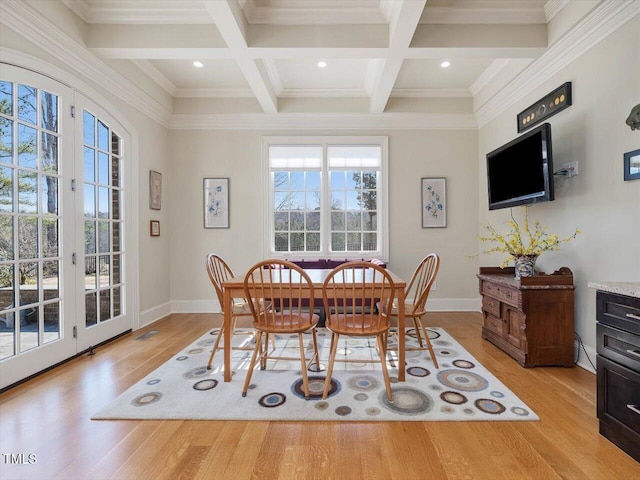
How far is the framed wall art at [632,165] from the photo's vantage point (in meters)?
2.16

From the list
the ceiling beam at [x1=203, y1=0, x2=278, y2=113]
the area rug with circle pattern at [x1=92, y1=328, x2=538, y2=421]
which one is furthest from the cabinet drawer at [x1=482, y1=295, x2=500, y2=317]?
the ceiling beam at [x1=203, y1=0, x2=278, y2=113]

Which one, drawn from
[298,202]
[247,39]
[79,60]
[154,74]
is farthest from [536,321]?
[154,74]

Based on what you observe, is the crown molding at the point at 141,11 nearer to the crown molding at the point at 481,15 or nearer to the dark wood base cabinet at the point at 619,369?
the crown molding at the point at 481,15

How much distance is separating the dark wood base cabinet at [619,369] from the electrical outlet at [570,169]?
147cm

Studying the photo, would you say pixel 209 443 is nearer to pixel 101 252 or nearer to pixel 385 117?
pixel 101 252

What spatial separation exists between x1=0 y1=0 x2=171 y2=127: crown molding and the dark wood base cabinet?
14.5 ft

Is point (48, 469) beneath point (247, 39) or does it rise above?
beneath

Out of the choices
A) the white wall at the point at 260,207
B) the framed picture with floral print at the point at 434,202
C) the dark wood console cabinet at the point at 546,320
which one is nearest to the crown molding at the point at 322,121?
the white wall at the point at 260,207

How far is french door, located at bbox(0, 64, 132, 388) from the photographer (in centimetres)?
234

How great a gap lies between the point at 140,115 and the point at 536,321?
4919mm

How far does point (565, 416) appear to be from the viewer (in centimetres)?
191

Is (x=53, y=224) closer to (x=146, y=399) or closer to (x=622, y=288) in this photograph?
(x=146, y=399)

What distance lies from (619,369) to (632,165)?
4.91ft

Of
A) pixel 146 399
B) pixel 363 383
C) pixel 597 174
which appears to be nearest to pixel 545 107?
pixel 597 174
